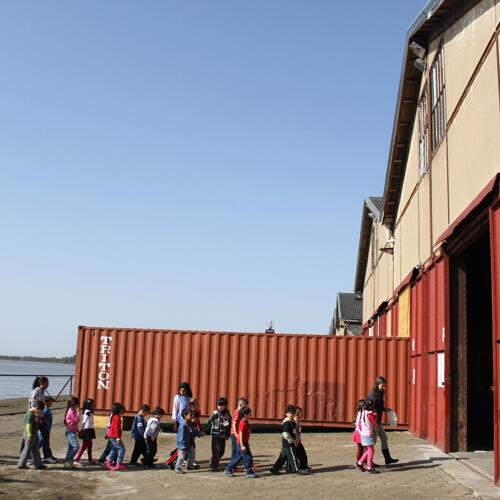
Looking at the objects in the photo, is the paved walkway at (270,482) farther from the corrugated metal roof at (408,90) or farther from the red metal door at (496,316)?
the corrugated metal roof at (408,90)

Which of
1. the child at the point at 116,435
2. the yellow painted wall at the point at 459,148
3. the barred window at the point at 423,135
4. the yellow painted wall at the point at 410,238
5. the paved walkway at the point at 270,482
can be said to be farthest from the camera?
the yellow painted wall at the point at 410,238

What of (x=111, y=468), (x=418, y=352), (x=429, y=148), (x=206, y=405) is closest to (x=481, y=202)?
(x=429, y=148)

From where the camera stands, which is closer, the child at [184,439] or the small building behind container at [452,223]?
the small building behind container at [452,223]

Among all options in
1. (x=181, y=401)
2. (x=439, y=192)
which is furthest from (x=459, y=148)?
(x=181, y=401)

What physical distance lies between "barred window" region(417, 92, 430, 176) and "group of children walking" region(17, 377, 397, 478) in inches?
283

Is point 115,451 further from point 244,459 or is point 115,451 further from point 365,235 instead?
point 365,235

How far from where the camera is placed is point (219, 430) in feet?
36.2

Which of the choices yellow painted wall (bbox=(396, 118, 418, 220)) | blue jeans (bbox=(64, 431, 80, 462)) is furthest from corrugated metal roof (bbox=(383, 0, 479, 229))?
blue jeans (bbox=(64, 431, 80, 462))

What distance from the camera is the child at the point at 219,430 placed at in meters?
10.9

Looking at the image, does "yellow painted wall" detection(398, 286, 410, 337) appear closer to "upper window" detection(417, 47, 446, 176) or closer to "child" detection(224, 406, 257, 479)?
"upper window" detection(417, 47, 446, 176)

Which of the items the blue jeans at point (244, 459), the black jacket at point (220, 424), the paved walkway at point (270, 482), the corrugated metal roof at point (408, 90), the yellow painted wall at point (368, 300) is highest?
the corrugated metal roof at point (408, 90)

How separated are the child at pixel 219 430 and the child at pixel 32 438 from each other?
9.84 ft

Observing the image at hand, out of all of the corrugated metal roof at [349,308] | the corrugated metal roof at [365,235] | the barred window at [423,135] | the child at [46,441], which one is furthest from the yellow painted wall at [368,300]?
the child at [46,441]

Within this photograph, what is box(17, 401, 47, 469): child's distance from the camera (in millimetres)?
10531
